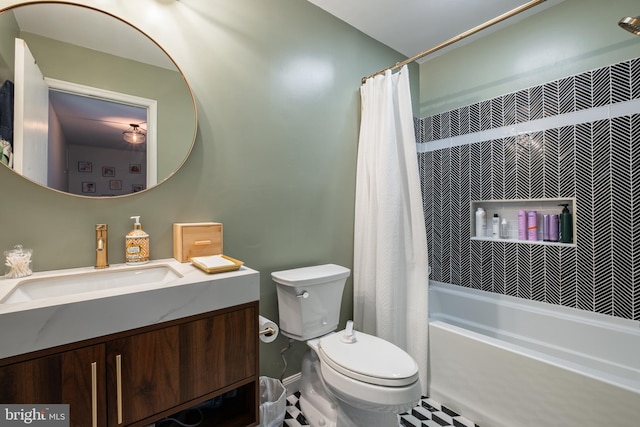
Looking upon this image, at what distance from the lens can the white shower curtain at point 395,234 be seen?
6.19ft

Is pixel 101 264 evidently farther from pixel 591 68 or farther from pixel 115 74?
pixel 591 68

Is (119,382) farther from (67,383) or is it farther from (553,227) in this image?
(553,227)

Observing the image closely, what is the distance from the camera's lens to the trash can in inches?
57.0

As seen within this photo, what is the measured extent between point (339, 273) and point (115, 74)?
1.49 metres

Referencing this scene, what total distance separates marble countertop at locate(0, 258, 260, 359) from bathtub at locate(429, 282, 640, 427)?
135 centimetres

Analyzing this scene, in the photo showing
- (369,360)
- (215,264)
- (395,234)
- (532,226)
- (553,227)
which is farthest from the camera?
(532,226)

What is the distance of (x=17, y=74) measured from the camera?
108 centimetres

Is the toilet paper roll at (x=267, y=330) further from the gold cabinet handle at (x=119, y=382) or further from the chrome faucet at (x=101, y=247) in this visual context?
the chrome faucet at (x=101, y=247)

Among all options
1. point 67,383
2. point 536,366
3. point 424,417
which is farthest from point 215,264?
point 536,366

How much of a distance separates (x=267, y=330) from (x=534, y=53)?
8.69 ft

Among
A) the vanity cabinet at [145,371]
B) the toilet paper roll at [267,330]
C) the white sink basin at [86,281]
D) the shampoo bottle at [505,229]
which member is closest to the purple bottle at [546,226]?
the shampoo bottle at [505,229]

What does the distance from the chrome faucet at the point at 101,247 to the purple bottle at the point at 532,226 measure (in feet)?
8.74

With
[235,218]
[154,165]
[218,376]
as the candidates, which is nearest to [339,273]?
[235,218]

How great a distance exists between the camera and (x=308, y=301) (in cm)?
160
